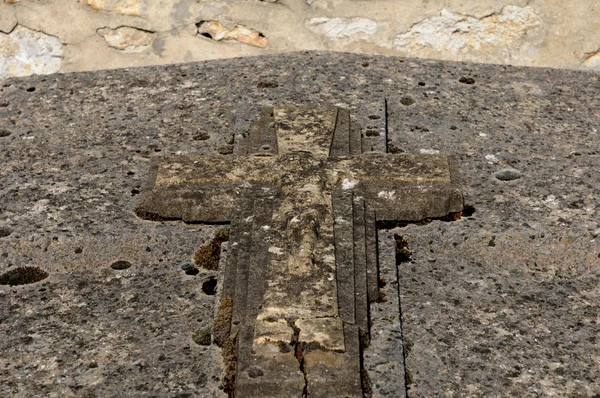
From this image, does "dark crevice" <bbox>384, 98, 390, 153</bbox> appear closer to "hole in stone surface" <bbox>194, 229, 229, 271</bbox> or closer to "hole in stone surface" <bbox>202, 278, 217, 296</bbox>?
"hole in stone surface" <bbox>194, 229, 229, 271</bbox>

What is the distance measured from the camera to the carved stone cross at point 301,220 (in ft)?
8.51

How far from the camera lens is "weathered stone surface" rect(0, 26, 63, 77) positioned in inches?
193

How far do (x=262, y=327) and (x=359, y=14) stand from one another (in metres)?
2.46

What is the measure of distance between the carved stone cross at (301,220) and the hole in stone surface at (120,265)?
9.6 inches

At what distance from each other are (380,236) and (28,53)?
2483mm

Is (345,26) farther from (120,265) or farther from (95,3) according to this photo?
(120,265)

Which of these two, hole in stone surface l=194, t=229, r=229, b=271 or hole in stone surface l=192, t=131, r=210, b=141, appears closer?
hole in stone surface l=194, t=229, r=229, b=271

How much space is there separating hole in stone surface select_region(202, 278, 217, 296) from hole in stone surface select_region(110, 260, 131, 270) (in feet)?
1.00

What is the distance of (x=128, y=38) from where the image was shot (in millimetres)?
4863

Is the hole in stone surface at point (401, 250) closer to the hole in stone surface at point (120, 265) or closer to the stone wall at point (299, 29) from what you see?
the hole in stone surface at point (120, 265)


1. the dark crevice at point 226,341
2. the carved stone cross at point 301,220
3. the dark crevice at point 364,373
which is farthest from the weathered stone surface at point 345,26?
the dark crevice at point 364,373

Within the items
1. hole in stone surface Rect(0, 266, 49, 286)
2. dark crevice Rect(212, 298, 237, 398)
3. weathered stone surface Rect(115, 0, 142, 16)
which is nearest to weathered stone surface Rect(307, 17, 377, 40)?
weathered stone surface Rect(115, 0, 142, 16)

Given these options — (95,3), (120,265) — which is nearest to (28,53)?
(95,3)

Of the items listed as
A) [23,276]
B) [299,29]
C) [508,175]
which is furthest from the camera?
[299,29]
